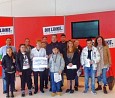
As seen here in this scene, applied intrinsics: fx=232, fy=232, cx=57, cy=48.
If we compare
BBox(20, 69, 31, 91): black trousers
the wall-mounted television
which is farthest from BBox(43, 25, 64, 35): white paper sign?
BBox(20, 69, 31, 91): black trousers

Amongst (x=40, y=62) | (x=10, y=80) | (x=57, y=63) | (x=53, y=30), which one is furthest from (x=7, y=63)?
(x=53, y=30)

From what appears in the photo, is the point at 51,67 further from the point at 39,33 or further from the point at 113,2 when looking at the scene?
the point at 113,2

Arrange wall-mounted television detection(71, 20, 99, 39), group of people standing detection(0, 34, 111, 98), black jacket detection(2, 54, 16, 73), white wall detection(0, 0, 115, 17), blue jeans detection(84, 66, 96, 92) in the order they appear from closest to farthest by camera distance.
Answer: black jacket detection(2, 54, 16, 73) < group of people standing detection(0, 34, 111, 98) < blue jeans detection(84, 66, 96, 92) < wall-mounted television detection(71, 20, 99, 39) < white wall detection(0, 0, 115, 17)

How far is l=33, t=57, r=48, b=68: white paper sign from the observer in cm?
569

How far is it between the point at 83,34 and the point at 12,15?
9.95 feet

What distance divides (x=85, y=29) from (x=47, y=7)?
6.25 feet

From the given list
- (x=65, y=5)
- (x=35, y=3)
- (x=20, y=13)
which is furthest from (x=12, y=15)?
(x=65, y=5)

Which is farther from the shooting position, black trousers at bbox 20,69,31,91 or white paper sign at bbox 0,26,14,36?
white paper sign at bbox 0,26,14,36

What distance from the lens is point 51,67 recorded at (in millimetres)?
5699

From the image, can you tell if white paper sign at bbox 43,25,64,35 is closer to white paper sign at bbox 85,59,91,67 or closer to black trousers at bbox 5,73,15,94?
white paper sign at bbox 85,59,91,67

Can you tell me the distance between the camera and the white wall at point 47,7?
27.7ft

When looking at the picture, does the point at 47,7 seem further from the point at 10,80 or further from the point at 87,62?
the point at 10,80

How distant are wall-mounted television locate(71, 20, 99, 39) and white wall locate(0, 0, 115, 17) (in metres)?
0.65

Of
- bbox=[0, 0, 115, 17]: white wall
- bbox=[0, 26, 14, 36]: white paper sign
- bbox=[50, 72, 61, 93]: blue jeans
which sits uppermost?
bbox=[0, 0, 115, 17]: white wall
